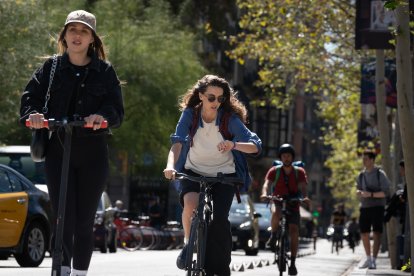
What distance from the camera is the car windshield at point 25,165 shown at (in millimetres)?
26375

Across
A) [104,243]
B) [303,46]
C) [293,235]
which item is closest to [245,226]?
[303,46]

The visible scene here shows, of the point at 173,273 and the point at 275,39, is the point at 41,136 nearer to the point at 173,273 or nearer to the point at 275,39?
the point at 173,273

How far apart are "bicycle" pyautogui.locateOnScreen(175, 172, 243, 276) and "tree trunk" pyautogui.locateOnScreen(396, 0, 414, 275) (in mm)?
4952

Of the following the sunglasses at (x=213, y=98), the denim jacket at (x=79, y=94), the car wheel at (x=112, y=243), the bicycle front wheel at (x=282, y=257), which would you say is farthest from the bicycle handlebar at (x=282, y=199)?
the car wheel at (x=112, y=243)

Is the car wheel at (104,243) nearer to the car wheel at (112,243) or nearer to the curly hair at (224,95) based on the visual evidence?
the car wheel at (112,243)

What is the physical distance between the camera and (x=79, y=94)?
8.46 meters

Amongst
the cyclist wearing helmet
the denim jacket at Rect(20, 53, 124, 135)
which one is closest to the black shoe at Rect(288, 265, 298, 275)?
the cyclist wearing helmet

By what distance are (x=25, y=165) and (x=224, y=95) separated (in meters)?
16.9

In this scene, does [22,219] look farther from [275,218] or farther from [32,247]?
[275,218]

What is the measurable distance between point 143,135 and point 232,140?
33.3 m

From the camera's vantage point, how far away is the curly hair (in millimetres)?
10062

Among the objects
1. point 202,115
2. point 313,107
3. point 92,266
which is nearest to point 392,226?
point 92,266

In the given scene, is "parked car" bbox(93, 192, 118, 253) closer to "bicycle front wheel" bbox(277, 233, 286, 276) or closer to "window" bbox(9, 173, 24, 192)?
"window" bbox(9, 173, 24, 192)

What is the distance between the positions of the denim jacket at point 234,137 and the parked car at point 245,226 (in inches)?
984
